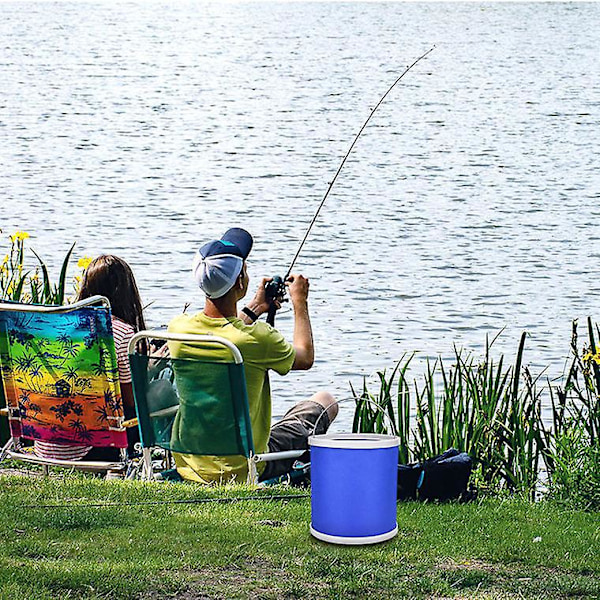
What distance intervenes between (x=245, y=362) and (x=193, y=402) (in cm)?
23

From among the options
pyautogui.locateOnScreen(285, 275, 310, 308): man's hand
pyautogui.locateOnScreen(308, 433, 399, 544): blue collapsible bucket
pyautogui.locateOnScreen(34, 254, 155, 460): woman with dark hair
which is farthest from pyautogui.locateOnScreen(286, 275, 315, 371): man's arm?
pyautogui.locateOnScreen(308, 433, 399, 544): blue collapsible bucket

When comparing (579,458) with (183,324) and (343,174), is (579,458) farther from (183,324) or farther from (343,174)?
(343,174)

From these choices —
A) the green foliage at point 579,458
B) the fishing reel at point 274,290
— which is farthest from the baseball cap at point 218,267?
the green foliage at point 579,458

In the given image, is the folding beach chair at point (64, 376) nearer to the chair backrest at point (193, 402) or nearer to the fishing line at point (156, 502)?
the chair backrest at point (193, 402)

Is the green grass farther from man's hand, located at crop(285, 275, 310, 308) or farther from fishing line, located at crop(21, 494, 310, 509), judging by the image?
man's hand, located at crop(285, 275, 310, 308)

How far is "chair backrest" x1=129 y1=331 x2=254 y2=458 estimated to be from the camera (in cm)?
413

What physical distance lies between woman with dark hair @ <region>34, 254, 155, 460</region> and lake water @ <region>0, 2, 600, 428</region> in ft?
7.67

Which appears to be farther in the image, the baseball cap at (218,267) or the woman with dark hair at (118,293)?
the woman with dark hair at (118,293)

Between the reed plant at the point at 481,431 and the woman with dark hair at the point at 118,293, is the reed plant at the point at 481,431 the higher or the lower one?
the lower one

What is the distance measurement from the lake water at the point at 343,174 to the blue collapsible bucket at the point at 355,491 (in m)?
3.16

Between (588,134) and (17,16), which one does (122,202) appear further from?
(17,16)

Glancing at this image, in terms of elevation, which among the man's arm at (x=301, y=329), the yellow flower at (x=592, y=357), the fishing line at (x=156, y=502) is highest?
the man's arm at (x=301, y=329)

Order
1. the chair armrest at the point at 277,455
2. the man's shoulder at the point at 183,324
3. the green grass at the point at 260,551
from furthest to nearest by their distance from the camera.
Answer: the man's shoulder at the point at 183,324
the chair armrest at the point at 277,455
the green grass at the point at 260,551

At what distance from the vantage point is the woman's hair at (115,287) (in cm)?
473
